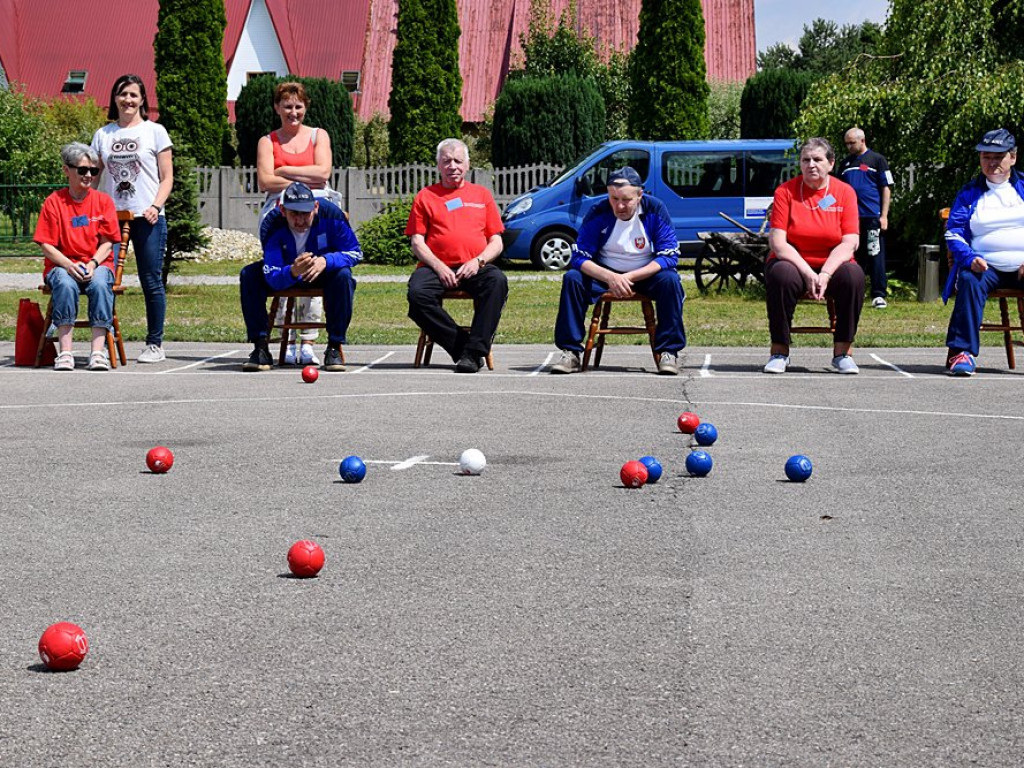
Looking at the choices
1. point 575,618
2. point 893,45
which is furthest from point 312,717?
point 893,45

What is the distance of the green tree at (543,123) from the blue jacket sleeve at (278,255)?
26.1 meters

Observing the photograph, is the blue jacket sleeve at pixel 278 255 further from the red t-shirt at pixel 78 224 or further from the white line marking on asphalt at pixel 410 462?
the white line marking on asphalt at pixel 410 462

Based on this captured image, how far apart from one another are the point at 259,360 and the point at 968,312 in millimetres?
5073

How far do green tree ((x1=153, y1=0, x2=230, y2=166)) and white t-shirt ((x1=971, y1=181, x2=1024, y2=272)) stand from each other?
92.0 ft

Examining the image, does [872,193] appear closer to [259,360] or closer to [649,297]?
[649,297]

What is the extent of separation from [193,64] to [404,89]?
15.8 ft

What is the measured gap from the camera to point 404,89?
125 feet

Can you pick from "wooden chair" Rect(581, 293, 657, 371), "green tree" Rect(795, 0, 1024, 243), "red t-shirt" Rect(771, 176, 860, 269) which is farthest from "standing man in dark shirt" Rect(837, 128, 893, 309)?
"wooden chair" Rect(581, 293, 657, 371)

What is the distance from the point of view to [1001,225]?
12.4 metres

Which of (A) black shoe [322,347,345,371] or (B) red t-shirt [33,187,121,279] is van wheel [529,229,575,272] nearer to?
(A) black shoe [322,347,345,371]

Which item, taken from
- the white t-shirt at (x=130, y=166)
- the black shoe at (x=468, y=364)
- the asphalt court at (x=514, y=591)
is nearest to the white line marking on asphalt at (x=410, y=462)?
the asphalt court at (x=514, y=591)

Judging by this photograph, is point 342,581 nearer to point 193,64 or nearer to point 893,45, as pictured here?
point 893,45

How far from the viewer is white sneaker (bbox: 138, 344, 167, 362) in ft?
41.6

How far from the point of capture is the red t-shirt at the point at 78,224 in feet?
40.4
